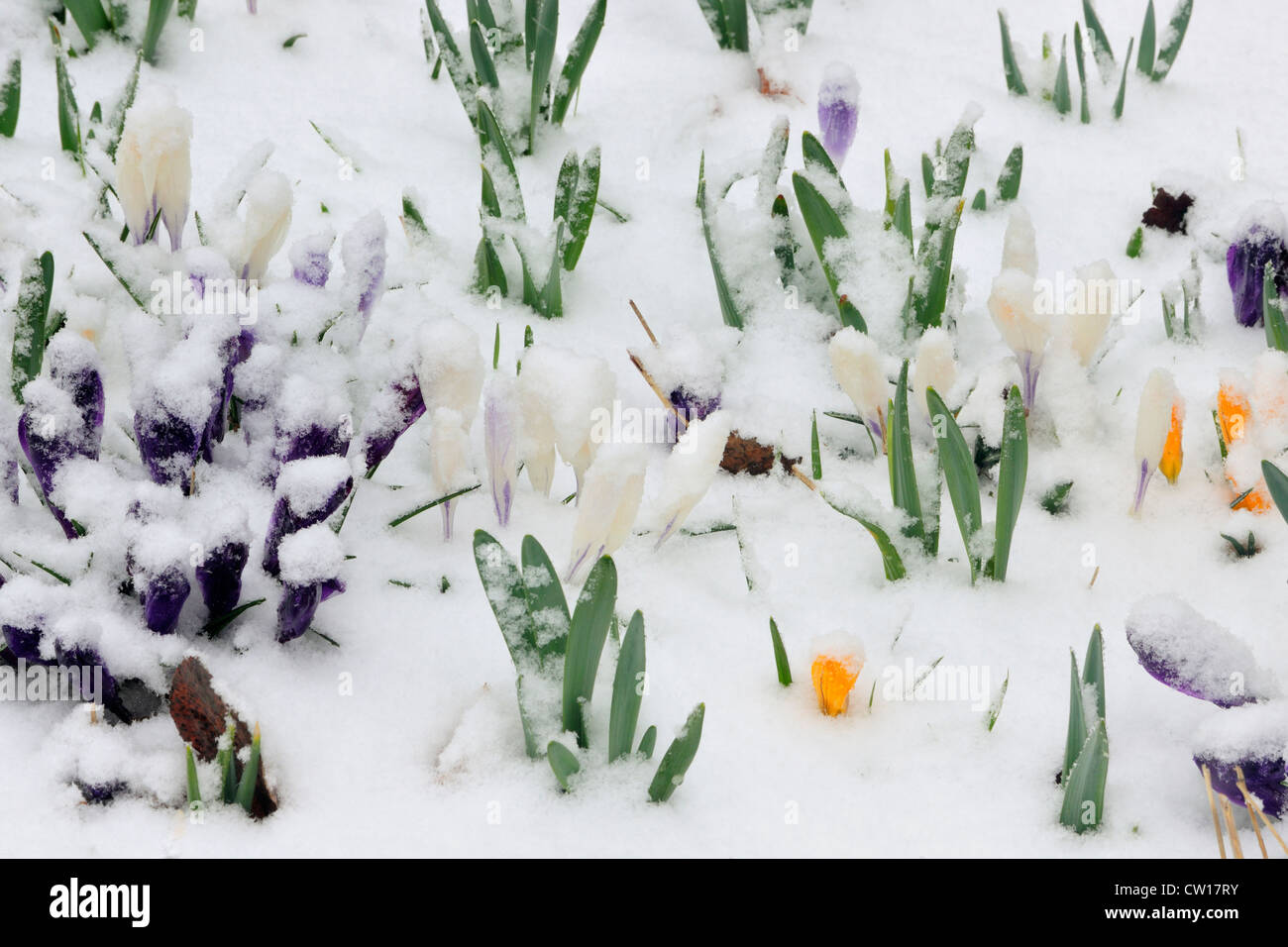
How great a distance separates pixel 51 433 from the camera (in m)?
1.26

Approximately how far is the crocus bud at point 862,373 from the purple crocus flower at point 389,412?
1.72 feet

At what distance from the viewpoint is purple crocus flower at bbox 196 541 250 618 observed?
3.96 ft

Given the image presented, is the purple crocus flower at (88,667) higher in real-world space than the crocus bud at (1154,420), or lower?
lower

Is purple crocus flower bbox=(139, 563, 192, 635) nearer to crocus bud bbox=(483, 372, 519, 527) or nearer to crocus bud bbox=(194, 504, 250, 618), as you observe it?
crocus bud bbox=(194, 504, 250, 618)

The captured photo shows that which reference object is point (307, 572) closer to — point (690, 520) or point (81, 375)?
point (81, 375)

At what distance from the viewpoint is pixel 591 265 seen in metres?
2.02

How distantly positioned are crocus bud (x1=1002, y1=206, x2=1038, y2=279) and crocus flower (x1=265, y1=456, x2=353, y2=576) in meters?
1.00

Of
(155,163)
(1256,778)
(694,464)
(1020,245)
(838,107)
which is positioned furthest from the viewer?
(838,107)

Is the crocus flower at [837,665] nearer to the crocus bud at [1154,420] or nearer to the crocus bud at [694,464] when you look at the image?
the crocus bud at [694,464]

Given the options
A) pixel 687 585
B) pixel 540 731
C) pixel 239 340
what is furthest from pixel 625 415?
pixel 540 731

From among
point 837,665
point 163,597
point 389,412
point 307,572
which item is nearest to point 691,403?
point 389,412

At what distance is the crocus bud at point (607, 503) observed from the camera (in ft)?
4.17

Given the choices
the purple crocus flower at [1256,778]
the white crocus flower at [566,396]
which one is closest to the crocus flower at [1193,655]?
the purple crocus flower at [1256,778]

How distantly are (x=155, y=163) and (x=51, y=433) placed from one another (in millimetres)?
502
